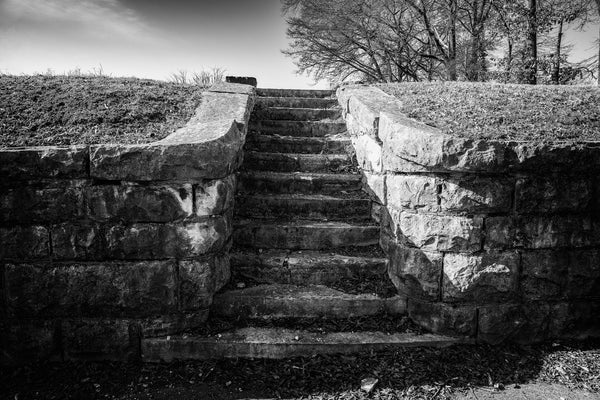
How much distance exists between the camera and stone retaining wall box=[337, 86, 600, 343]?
2.59 metres

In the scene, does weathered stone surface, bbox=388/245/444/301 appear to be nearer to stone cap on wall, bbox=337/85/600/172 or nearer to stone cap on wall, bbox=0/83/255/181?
stone cap on wall, bbox=337/85/600/172

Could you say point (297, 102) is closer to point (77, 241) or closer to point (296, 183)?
point (296, 183)

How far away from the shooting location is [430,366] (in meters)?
2.53

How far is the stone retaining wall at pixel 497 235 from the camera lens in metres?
2.59

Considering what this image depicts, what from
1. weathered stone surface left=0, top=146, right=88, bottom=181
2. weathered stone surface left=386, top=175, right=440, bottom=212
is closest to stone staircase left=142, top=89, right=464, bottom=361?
weathered stone surface left=386, top=175, right=440, bottom=212

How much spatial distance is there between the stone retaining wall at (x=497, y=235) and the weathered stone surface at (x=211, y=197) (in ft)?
4.30

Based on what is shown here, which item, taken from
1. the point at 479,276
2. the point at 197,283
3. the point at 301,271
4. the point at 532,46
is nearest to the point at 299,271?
the point at 301,271

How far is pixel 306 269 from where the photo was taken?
10.2 ft

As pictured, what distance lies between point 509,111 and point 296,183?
2.16 meters

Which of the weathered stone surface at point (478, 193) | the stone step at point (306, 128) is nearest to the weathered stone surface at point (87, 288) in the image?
the weathered stone surface at point (478, 193)

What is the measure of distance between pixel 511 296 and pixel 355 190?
1.70m

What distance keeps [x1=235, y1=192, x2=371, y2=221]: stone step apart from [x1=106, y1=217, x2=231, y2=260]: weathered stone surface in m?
0.98

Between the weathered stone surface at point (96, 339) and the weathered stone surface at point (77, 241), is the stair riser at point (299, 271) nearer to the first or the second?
the weathered stone surface at point (96, 339)

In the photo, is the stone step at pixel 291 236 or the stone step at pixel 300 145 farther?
the stone step at pixel 300 145
